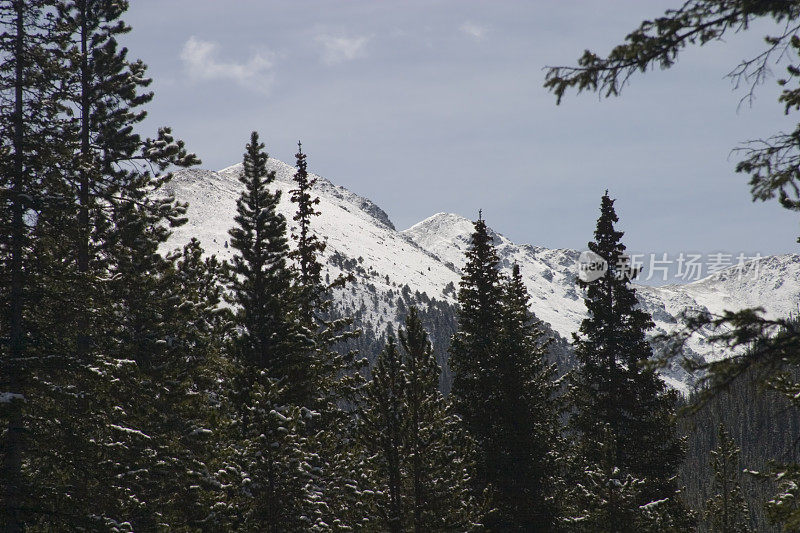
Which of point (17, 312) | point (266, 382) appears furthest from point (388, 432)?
point (17, 312)

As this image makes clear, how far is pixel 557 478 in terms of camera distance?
22391 millimetres

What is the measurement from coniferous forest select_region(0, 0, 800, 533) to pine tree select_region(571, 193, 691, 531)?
72 millimetres

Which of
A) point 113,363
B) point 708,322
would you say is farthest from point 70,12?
point 708,322

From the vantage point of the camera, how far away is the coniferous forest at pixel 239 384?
41.0 ft

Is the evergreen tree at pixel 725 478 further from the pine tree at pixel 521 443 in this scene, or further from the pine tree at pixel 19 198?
the pine tree at pixel 19 198

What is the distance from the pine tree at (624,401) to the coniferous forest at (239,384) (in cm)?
7

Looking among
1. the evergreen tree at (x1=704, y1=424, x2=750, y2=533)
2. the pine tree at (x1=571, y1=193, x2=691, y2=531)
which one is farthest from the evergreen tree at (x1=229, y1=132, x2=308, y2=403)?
the evergreen tree at (x1=704, y1=424, x2=750, y2=533)

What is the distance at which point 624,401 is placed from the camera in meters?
21.7

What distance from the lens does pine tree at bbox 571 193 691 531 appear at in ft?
70.1

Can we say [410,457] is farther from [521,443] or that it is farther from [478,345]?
[478,345]

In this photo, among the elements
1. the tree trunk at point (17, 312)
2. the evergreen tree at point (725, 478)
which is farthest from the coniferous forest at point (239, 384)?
the evergreen tree at point (725, 478)

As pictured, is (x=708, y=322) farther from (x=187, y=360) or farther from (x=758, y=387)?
(x=187, y=360)

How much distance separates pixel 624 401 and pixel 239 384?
475 inches

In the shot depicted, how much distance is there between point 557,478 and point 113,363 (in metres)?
15.2
